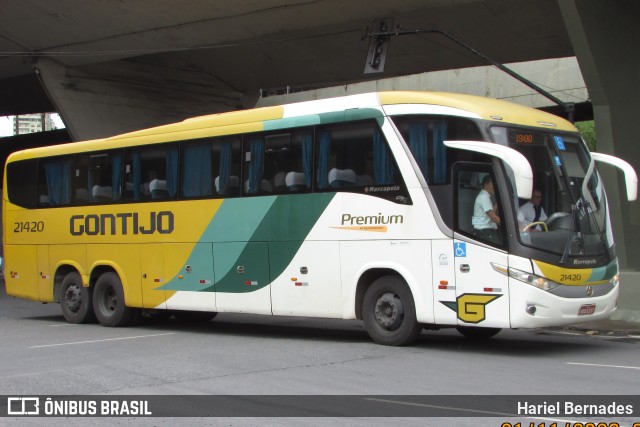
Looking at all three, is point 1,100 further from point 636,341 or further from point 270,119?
point 636,341

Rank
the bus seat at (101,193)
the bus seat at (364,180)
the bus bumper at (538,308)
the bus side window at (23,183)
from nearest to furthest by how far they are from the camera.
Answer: the bus bumper at (538,308), the bus seat at (364,180), the bus seat at (101,193), the bus side window at (23,183)

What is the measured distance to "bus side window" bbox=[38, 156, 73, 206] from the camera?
1756 centimetres

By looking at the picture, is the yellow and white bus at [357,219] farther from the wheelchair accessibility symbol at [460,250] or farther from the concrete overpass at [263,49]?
the concrete overpass at [263,49]

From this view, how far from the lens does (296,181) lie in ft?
43.3

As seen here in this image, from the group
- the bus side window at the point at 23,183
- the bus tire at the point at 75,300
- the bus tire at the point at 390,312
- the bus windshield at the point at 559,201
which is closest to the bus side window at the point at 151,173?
the bus tire at the point at 75,300

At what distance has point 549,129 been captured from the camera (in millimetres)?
11781

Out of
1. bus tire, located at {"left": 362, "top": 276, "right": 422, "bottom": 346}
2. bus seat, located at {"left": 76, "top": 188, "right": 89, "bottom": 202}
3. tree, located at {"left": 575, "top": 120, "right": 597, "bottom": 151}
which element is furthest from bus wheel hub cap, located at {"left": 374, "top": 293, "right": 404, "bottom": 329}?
tree, located at {"left": 575, "top": 120, "right": 597, "bottom": 151}

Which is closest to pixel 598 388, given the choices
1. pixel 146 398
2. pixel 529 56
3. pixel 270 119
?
pixel 146 398

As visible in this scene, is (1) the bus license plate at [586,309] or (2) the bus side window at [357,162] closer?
(1) the bus license plate at [586,309]

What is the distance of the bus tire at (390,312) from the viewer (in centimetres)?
1186

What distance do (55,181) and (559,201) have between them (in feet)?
36.6

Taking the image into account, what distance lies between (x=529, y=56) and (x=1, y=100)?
28170mm

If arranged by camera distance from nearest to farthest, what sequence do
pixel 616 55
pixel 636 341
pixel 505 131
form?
pixel 505 131 < pixel 636 341 < pixel 616 55

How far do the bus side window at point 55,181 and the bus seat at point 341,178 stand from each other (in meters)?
7.21
